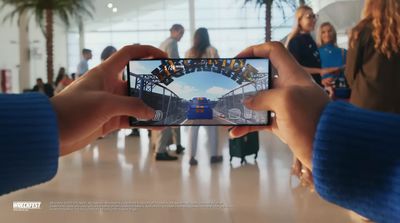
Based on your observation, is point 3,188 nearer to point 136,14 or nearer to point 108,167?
point 108,167

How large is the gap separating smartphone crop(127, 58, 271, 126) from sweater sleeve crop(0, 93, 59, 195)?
28 centimetres

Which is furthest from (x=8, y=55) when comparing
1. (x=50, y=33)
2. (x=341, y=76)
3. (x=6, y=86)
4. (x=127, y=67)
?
(x=127, y=67)

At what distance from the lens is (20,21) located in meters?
11.5

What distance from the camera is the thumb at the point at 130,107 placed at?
31.9 inches

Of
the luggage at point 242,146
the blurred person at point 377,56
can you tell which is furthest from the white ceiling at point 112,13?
the blurred person at point 377,56

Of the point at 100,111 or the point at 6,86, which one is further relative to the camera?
the point at 6,86

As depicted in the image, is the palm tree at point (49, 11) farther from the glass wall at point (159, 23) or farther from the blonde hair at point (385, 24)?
the blonde hair at point (385, 24)

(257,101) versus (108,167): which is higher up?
(257,101)

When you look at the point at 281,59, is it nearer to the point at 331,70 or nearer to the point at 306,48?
the point at 306,48

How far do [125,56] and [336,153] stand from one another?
1.53 feet

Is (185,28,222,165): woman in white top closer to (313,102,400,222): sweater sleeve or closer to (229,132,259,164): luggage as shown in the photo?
(229,132,259,164): luggage

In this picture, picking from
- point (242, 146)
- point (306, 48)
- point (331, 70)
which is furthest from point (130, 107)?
point (242, 146)

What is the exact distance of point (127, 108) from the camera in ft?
2.74

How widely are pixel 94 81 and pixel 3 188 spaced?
0.87ft
